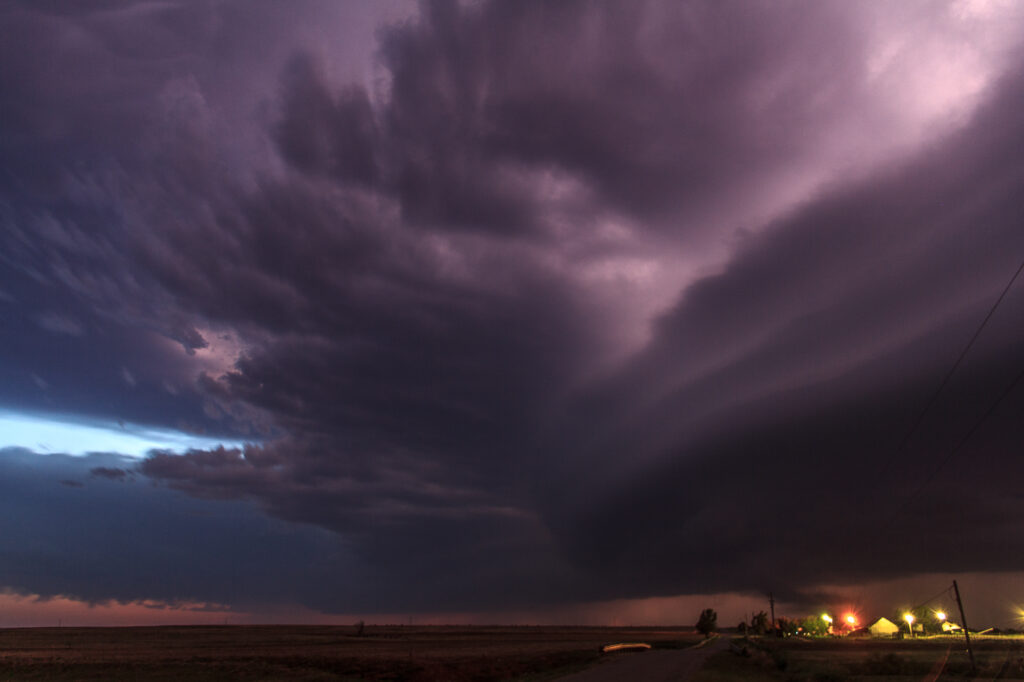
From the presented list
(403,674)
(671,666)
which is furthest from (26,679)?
(671,666)

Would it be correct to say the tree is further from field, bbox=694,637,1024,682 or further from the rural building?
field, bbox=694,637,1024,682

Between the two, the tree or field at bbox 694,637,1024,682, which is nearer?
field at bbox 694,637,1024,682

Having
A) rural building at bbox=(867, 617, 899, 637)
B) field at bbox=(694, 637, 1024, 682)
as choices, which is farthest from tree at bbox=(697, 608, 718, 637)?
field at bbox=(694, 637, 1024, 682)

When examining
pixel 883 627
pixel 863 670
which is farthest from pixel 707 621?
pixel 863 670

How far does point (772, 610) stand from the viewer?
133875 mm

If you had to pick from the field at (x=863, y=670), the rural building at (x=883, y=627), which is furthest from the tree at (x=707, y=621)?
the field at (x=863, y=670)

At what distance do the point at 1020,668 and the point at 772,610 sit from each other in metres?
97.4

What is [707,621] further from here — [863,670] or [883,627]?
[863,670]

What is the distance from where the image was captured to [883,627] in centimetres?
13425

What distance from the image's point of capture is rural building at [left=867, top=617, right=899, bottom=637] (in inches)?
5162

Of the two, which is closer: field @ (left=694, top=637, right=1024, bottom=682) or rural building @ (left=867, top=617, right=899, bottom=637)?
field @ (left=694, top=637, right=1024, bottom=682)

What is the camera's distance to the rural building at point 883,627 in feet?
430

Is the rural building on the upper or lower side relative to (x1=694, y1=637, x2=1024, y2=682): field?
lower

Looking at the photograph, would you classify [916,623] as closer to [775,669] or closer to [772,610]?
[772,610]
